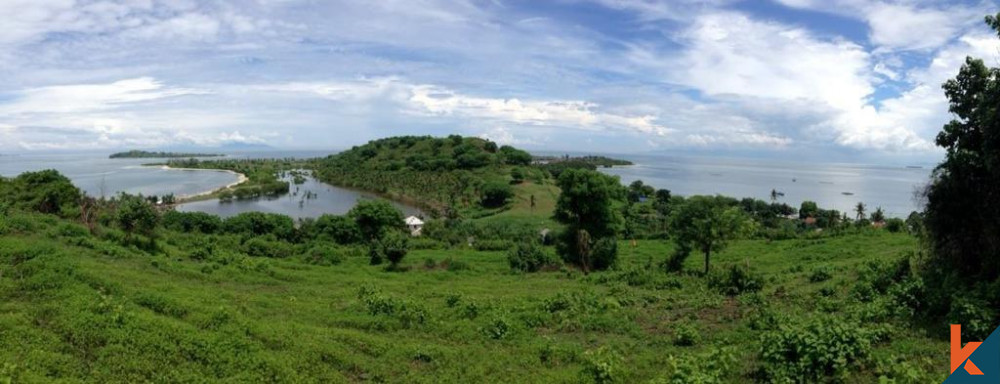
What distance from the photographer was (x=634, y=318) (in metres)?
15.3

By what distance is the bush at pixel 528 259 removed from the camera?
30.3m

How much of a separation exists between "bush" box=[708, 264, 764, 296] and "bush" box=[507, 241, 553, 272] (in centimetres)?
1276


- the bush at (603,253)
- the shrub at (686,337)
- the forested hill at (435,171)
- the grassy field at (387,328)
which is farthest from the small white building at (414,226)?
the shrub at (686,337)

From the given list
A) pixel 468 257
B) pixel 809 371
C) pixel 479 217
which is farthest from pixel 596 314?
pixel 479 217

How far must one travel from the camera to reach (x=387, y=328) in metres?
13.9

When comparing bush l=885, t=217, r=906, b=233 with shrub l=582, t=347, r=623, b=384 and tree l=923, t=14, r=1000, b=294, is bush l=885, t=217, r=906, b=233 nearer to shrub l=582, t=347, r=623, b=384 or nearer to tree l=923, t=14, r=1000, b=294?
tree l=923, t=14, r=1000, b=294

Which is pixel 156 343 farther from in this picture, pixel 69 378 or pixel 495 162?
pixel 495 162

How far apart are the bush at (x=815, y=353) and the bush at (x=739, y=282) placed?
8641mm

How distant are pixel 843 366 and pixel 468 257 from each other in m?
29.5

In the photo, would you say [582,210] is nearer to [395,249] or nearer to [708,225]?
[708,225]

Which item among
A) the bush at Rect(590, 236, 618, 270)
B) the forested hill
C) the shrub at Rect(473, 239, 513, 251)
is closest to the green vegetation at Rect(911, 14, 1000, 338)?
the bush at Rect(590, 236, 618, 270)

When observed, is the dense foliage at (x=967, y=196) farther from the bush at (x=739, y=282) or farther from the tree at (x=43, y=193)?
the tree at (x=43, y=193)

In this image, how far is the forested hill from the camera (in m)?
92.4

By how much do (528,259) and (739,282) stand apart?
13.9 metres
